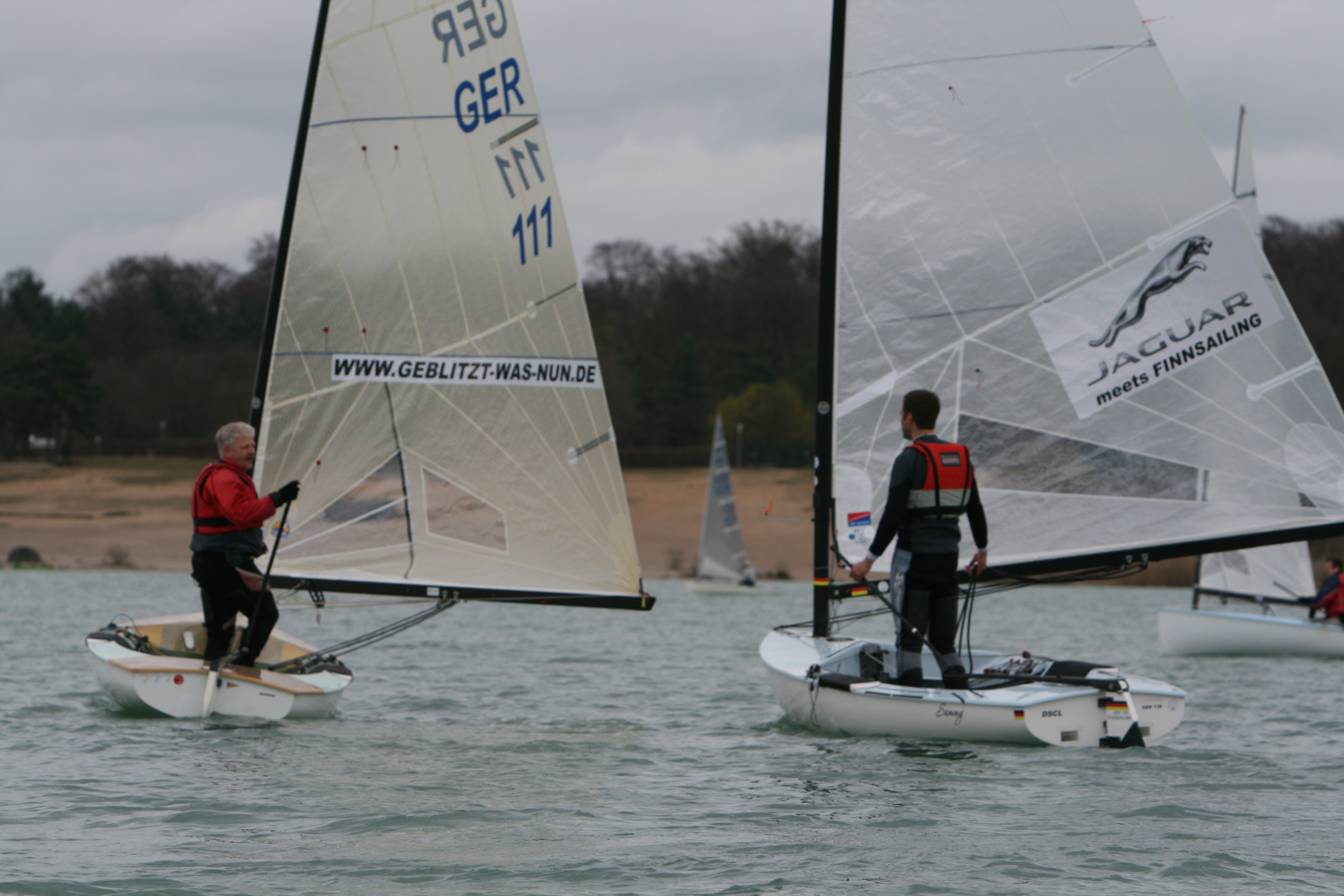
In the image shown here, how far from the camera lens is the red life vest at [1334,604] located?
19.3m

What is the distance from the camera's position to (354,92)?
33.3ft

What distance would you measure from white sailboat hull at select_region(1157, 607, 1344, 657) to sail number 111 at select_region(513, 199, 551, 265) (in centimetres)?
1209

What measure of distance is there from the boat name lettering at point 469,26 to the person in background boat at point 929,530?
3.96 metres

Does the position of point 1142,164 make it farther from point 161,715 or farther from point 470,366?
point 161,715

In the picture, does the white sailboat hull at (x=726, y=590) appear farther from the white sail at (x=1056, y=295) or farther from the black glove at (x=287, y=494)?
the black glove at (x=287, y=494)

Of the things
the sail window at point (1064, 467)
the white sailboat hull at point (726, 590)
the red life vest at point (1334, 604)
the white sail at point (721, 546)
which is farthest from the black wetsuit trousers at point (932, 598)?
the white sail at point (721, 546)

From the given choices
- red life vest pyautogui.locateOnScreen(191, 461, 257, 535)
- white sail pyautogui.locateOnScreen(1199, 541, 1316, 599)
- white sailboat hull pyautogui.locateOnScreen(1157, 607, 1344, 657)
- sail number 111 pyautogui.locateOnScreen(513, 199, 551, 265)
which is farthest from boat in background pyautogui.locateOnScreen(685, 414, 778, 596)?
red life vest pyautogui.locateOnScreen(191, 461, 257, 535)

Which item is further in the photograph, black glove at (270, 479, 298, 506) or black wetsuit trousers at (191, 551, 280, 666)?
black wetsuit trousers at (191, 551, 280, 666)

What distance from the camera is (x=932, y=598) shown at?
28.0ft

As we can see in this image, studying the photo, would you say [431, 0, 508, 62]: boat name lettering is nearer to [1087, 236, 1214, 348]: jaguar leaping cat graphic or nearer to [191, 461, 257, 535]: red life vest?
[191, 461, 257, 535]: red life vest

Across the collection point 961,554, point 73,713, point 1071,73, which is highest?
point 1071,73

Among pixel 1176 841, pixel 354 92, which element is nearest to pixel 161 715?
pixel 354 92

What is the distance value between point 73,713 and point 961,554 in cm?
608

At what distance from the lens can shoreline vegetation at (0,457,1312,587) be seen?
5238 cm
